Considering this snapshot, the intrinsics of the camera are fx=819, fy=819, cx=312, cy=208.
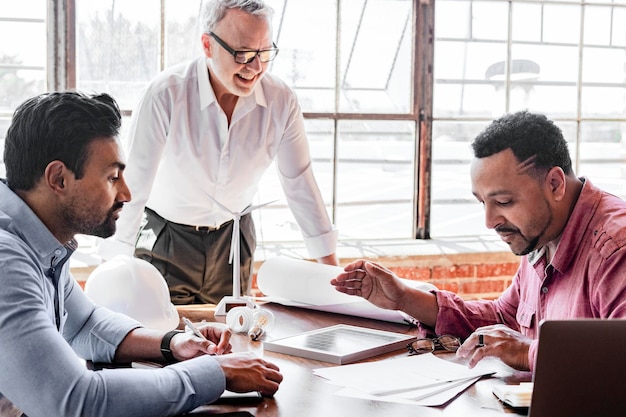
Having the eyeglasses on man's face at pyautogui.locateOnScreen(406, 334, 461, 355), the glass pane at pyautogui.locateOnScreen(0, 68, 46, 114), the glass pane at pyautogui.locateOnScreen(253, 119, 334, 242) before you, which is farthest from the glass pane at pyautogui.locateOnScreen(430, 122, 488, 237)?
the eyeglasses on man's face at pyautogui.locateOnScreen(406, 334, 461, 355)

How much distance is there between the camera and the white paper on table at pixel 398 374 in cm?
165

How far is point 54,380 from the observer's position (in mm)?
1369

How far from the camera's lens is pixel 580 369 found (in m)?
1.22

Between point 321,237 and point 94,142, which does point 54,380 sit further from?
point 321,237

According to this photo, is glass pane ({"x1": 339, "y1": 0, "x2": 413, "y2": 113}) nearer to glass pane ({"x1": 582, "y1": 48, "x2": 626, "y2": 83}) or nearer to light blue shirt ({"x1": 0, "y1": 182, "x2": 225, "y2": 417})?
glass pane ({"x1": 582, "y1": 48, "x2": 626, "y2": 83})

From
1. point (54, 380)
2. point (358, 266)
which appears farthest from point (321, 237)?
point (54, 380)

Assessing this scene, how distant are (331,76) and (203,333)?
2198 mm

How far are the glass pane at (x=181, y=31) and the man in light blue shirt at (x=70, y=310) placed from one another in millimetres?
1946

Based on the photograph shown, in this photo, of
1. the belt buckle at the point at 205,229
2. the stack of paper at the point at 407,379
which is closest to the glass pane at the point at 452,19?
the belt buckle at the point at 205,229

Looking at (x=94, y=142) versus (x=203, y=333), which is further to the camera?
(x=203, y=333)

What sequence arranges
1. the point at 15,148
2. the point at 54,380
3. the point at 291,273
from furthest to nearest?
the point at 291,273
the point at 15,148
the point at 54,380

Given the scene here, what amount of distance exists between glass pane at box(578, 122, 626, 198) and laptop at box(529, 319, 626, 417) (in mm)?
3267

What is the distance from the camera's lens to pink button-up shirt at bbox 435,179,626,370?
5.72 feet

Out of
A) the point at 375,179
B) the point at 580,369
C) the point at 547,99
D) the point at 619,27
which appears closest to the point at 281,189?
the point at 375,179
